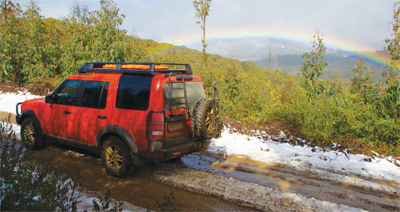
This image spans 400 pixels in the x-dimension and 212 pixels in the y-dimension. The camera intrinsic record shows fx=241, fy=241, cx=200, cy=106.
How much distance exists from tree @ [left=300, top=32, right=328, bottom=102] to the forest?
35mm

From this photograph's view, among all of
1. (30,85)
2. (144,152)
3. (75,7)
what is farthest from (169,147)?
(75,7)

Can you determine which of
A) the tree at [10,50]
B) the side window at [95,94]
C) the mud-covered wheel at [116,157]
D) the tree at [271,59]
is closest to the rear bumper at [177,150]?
the mud-covered wheel at [116,157]

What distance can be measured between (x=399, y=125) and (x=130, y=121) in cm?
727

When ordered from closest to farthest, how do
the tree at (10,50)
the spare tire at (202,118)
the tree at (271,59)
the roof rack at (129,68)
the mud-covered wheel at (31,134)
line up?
1. the roof rack at (129,68)
2. the spare tire at (202,118)
3. the mud-covered wheel at (31,134)
4. the tree at (10,50)
5. the tree at (271,59)

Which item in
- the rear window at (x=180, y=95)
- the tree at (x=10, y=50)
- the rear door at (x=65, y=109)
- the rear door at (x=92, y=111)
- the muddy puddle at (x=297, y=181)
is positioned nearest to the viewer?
the muddy puddle at (x=297, y=181)

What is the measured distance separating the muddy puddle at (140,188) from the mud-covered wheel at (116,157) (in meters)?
0.17

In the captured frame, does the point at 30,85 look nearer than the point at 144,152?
No

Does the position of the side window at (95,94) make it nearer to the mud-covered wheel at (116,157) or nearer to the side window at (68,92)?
the side window at (68,92)

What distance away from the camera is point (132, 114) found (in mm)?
4465

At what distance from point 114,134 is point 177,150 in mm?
1353

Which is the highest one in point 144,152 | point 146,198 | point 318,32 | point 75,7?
point 75,7

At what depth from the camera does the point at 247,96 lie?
1089 centimetres

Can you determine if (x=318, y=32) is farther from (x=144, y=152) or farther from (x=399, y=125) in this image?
(x=144, y=152)

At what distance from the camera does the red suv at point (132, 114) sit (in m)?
4.34
